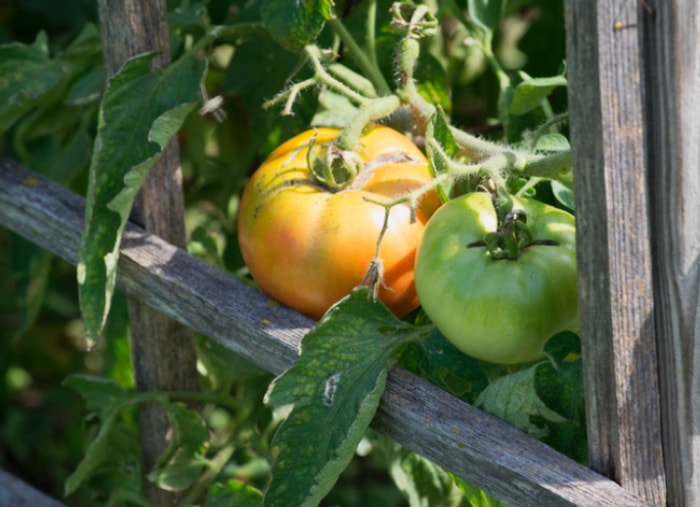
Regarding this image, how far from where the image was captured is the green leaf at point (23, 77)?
4.17ft

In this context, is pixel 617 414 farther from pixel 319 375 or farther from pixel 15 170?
pixel 15 170

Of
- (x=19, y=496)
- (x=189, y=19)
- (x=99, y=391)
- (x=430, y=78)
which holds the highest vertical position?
(x=189, y=19)

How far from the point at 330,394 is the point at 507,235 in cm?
21

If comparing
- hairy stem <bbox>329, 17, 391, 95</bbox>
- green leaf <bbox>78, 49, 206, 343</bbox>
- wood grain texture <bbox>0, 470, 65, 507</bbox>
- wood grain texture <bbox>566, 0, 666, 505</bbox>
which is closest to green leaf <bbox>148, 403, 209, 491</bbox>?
green leaf <bbox>78, 49, 206, 343</bbox>

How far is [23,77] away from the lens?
1298 millimetres

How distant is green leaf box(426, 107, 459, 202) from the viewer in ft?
3.04

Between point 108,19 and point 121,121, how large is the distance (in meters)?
0.13

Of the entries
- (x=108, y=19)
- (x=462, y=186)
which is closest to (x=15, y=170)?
(x=108, y=19)

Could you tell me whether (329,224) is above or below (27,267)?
above

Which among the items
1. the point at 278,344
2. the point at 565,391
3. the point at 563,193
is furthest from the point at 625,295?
the point at 278,344

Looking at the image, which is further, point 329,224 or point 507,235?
point 329,224

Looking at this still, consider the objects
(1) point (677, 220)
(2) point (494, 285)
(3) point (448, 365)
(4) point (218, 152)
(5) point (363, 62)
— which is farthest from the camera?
(4) point (218, 152)

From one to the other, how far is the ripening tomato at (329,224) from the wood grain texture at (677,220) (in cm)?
27

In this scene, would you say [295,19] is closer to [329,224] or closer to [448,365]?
[329,224]
